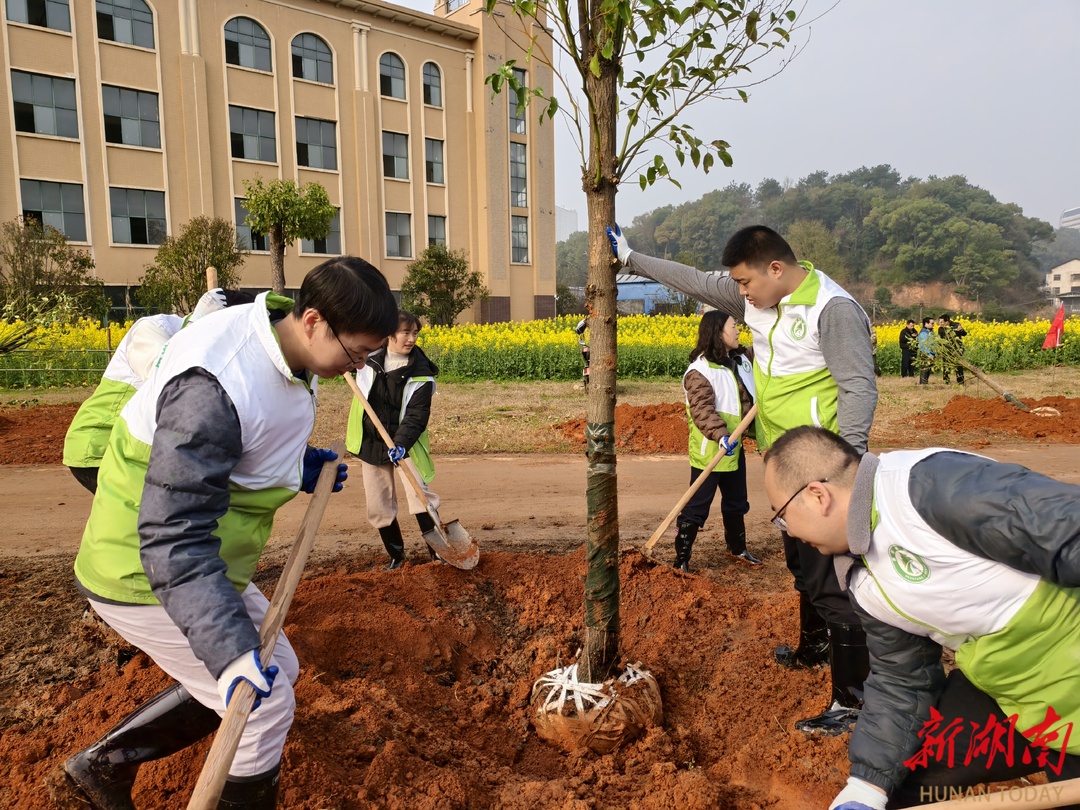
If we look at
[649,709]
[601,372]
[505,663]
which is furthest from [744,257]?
[505,663]

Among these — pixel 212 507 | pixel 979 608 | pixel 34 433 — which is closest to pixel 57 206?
pixel 34 433

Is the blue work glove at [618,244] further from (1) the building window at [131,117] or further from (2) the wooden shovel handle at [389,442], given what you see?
(1) the building window at [131,117]

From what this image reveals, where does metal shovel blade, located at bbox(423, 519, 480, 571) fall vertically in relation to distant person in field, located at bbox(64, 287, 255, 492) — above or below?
below

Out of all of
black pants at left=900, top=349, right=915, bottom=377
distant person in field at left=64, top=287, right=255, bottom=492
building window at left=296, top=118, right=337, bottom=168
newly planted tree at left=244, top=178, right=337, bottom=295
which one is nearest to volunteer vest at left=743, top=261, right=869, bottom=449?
distant person in field at left=64, top=287, right=255, bottom=492

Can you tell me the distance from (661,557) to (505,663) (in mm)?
1808

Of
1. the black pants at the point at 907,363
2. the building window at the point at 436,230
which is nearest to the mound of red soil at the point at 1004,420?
the black pants at the point at 907,363

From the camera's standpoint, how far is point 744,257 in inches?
123

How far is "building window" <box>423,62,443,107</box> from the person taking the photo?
30031mm

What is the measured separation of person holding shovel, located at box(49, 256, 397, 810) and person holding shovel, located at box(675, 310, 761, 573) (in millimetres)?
3112

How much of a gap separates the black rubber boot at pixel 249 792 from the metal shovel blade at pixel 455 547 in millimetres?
2515

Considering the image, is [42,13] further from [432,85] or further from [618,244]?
[618,244]

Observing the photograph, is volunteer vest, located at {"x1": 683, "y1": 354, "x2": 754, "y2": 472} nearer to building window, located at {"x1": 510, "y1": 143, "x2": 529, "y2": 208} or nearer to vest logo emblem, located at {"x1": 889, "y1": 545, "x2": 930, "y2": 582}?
vest logo emblem, located at {"x1": 889, "y1": 545, "x2": 930, "y2": 582}

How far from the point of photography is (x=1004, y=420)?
10.8 meters

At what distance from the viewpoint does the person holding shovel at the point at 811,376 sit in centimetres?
292
